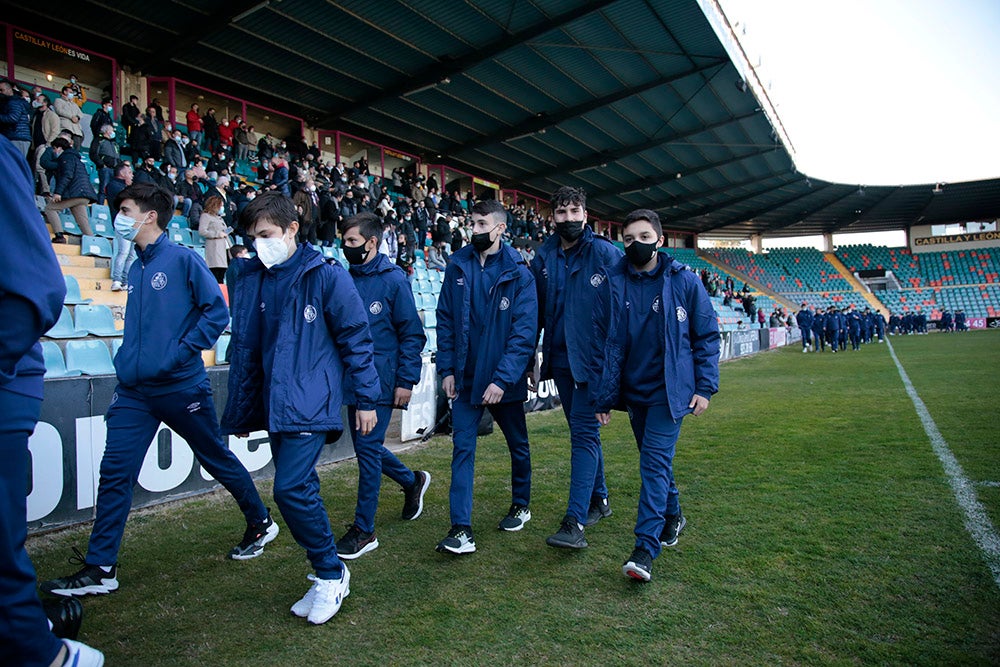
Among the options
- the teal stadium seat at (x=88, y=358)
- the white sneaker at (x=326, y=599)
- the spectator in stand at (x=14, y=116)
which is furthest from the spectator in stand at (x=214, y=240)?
the white sneaker at (x=326, y=599)

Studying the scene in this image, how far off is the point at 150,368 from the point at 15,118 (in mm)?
7959

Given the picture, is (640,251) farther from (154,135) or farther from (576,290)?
(154,135)

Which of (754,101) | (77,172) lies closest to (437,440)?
(77,172)

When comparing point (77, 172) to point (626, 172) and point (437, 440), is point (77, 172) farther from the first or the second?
point (626, 172)

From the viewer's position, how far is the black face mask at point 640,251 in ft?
11.9

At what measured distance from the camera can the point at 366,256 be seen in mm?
4195

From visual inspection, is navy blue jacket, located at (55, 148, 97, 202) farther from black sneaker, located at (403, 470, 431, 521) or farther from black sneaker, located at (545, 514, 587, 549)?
black sneaker, located at (545, 514, 587, 549)

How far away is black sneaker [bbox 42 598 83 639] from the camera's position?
2523mm

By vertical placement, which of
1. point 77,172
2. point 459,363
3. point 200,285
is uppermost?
point 77,172

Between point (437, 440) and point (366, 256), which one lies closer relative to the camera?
point (366, 256)

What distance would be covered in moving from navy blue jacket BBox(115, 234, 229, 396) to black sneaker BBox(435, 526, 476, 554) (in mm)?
1627

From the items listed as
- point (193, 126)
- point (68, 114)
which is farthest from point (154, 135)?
point (193, 126)

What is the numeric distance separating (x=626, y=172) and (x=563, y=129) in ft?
24.0

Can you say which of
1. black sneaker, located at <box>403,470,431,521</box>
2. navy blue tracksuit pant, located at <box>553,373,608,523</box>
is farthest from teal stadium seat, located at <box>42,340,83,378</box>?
navy blue tracksuit pant, located at <box>553,373,608,523</box>
